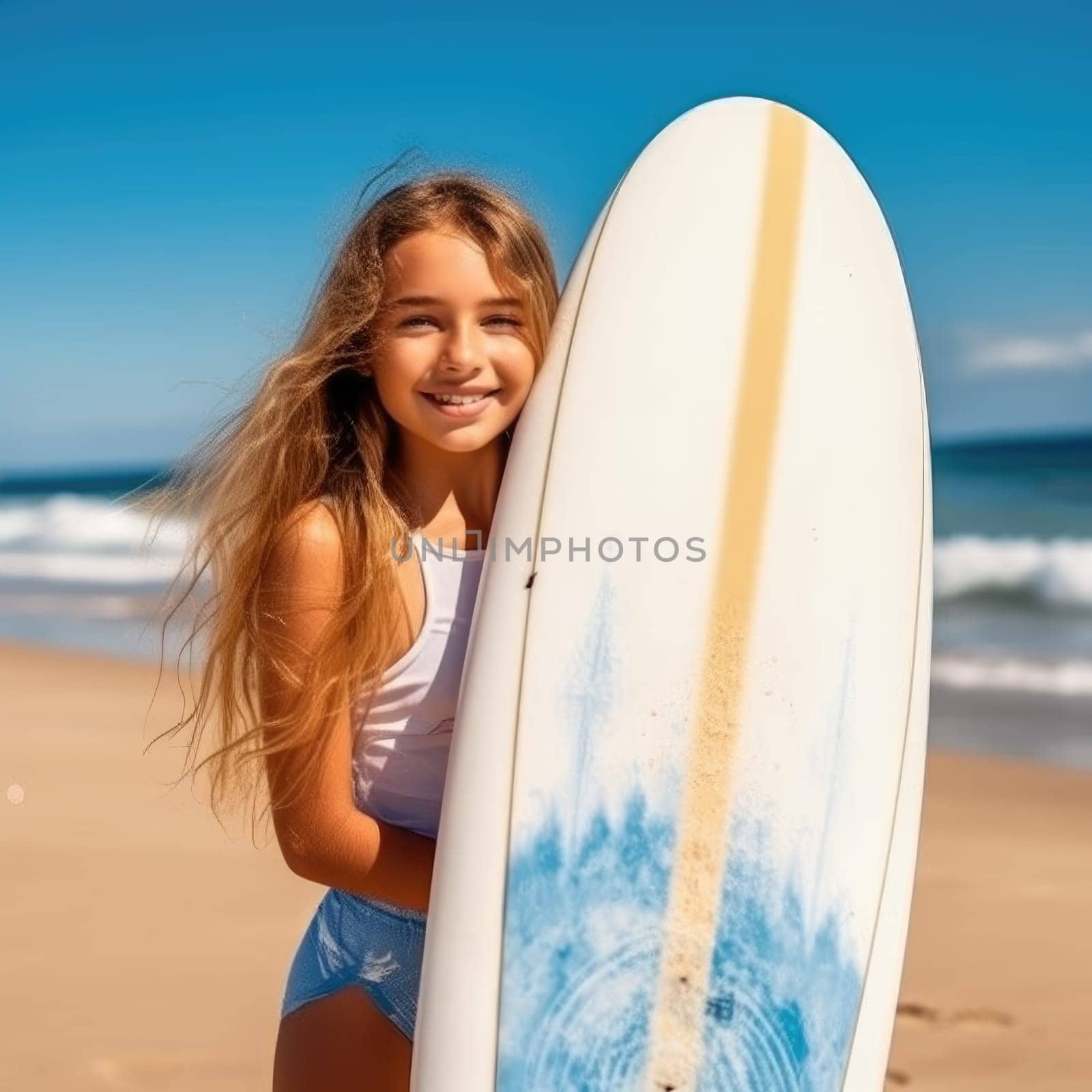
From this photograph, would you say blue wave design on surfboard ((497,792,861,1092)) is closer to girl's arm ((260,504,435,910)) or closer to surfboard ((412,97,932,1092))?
surfboard ((412,97,932,1092))

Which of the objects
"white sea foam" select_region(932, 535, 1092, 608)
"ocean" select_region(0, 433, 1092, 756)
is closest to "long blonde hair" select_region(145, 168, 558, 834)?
"ocean" select_region(0, 433, 1092, 756)

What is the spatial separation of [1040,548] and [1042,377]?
20806mm

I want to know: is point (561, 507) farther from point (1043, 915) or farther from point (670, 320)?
point (1043, 915)

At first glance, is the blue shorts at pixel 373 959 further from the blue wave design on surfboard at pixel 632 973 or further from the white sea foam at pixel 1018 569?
the white sea foam at pixel 1018 569

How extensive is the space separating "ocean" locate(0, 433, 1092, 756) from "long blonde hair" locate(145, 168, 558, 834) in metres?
0.31

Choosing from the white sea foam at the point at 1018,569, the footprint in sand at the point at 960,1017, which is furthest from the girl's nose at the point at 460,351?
the white sea foam at the point at 1018,569

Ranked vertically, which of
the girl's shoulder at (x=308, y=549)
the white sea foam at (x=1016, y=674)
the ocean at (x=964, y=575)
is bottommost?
the girl's shoulder at (x=308, y=549)

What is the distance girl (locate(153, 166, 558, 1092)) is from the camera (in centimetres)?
191

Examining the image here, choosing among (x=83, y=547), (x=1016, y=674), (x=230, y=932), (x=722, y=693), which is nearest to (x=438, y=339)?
(x=722, y=693)

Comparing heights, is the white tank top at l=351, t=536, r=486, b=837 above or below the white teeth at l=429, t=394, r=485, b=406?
below

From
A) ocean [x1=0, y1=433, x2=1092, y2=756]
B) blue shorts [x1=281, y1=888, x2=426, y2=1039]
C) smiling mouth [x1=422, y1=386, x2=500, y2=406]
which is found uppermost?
ocean [x1=0, y1=433, x2=1092, y2=756]

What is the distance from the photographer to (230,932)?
486 centimetres

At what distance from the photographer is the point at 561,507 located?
2090 mm

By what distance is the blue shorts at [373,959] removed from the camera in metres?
2.06
